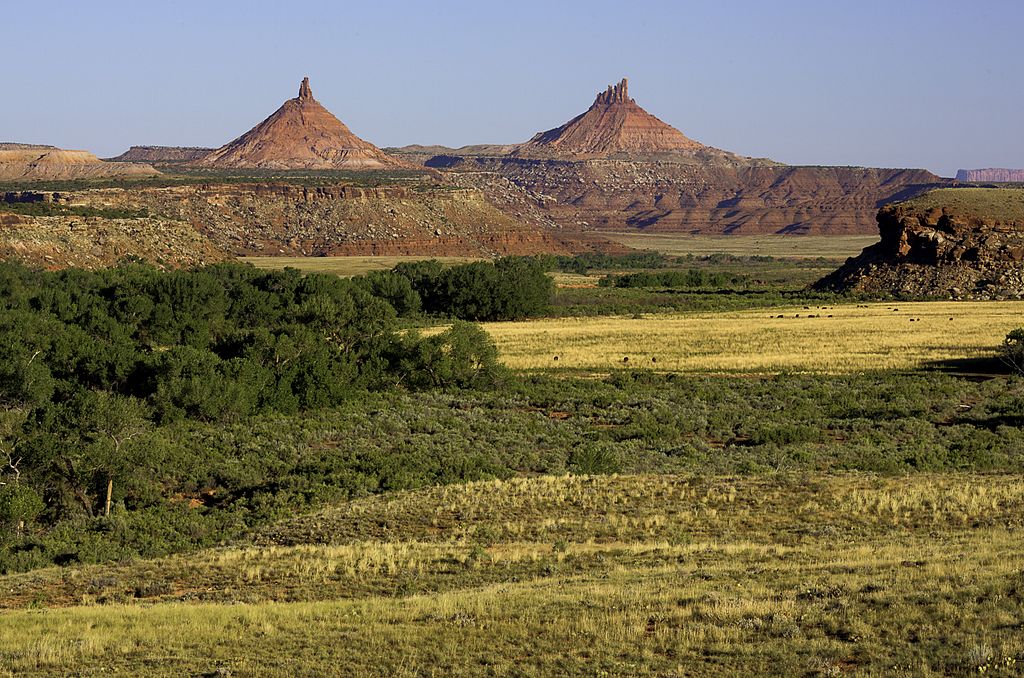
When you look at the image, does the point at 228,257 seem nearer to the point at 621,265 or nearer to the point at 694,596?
the point at 621,265

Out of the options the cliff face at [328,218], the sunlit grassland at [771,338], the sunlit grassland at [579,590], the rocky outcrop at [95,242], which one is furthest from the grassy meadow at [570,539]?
the cliff face at [328,218]

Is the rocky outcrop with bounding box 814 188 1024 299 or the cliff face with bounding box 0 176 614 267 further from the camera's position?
the cliff face with bounding box 0 176 614 267

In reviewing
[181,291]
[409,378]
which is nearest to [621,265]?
[181,291]

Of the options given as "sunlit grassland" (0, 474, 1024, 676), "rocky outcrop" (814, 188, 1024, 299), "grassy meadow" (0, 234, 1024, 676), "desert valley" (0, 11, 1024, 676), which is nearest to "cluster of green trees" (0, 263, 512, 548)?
"desert valley" (0, 11, 1024, 676)

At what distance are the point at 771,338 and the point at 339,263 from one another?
76.0 metres

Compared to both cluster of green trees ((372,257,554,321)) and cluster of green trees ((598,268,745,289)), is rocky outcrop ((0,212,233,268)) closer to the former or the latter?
cluster of green trees ((372,257,554,321))

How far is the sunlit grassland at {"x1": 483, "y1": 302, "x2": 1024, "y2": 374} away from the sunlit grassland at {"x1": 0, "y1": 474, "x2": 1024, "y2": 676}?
86.6 feet

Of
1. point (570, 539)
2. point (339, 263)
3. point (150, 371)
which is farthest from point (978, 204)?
point (570, 539)

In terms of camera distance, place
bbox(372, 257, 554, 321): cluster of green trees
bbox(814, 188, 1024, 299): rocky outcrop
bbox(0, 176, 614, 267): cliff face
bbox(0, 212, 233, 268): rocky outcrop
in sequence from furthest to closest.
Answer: bbox(0, 176, 614, 267): cliff face
bbox(0, 212, 233, 268): rocky outcrop
bbox(814, 188, 1024, 299): rocky outcrop
bbox(372, 257, 554, 321): cluster of green trees

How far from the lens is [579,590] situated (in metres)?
17.5

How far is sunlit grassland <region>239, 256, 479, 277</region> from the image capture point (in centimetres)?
12044

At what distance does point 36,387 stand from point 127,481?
10.4m

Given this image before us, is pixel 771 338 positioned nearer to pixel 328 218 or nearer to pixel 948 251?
pixel 948 251

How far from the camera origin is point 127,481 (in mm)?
27406
